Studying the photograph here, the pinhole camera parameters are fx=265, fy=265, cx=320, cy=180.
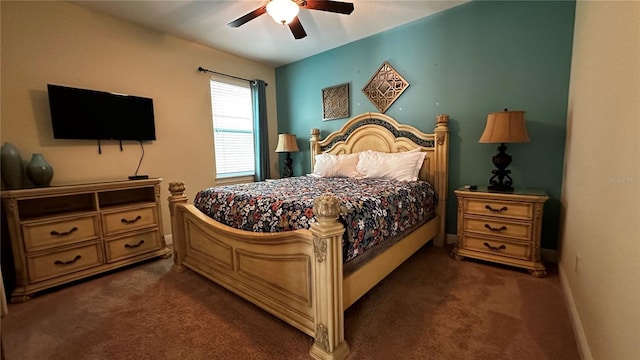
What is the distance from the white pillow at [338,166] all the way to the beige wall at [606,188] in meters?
1.94

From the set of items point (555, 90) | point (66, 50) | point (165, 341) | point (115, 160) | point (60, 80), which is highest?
point (66, 50)

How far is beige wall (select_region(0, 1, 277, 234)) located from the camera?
2291 mm

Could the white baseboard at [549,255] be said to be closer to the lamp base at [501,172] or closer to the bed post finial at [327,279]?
the lamp base at [501,172]

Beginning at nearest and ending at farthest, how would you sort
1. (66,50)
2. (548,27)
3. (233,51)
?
1. (548,27)
2. (66,50)
3. (233,51)

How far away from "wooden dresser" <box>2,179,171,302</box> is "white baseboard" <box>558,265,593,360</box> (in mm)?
3326

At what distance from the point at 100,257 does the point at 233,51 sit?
297cm

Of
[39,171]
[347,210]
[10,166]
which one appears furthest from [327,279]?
[10,166]

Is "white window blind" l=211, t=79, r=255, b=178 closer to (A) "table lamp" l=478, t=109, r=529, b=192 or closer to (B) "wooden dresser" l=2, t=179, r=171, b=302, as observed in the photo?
(B) "wooden dresser" l=2, t=179, r=171, b=302

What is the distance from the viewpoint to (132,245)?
8.58ft

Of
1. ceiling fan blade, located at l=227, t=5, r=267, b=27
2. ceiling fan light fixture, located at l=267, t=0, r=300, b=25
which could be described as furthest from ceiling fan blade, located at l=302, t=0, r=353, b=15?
ceiling fan blade, located at l=227, t=5, r=267, b=27

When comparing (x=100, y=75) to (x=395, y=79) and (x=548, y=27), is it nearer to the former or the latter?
(x=395, y=79)

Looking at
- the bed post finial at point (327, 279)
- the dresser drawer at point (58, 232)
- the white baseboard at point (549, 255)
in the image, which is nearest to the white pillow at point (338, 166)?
the bed post finial at point (327, 279)

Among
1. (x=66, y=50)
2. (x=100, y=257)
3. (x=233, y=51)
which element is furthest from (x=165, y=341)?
(x=233, y=51)

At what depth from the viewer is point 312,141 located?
398 cm
